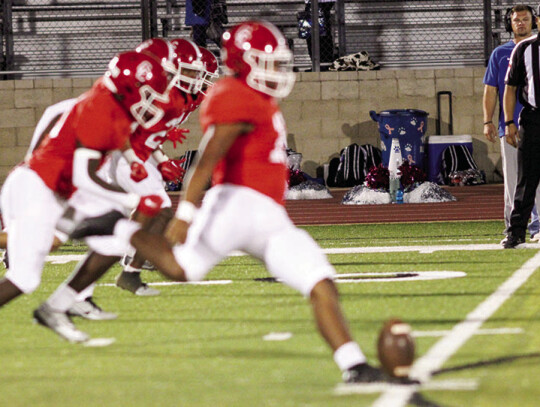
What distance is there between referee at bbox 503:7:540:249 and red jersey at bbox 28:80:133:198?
12.5ft

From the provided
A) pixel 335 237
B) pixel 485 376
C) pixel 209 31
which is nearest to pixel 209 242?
pixel 485 376

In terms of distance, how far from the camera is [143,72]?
5.36m

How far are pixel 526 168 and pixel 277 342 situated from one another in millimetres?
3947

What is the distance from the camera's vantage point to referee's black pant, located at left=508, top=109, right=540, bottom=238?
8047 mm

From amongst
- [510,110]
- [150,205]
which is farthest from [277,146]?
[510,110]

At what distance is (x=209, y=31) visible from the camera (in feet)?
53.0

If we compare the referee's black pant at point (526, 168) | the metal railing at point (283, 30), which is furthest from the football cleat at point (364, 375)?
the metal railing at point (283, 30)

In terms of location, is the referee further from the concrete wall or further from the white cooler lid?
the concrete wall

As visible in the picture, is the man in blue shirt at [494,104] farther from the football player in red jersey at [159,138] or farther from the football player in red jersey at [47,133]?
the football player in red jersey at [47,133]

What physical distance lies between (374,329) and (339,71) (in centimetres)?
1153

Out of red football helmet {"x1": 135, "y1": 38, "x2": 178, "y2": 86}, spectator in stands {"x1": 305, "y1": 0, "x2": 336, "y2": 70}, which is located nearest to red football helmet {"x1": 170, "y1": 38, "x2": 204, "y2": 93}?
red football helmet {"x1": 135, "y1": 38, "x2": 178, "y2": 86}

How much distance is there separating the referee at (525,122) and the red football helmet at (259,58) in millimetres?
4213

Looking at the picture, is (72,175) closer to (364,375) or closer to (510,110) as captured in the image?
(364,375)

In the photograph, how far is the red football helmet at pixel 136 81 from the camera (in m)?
5.34
